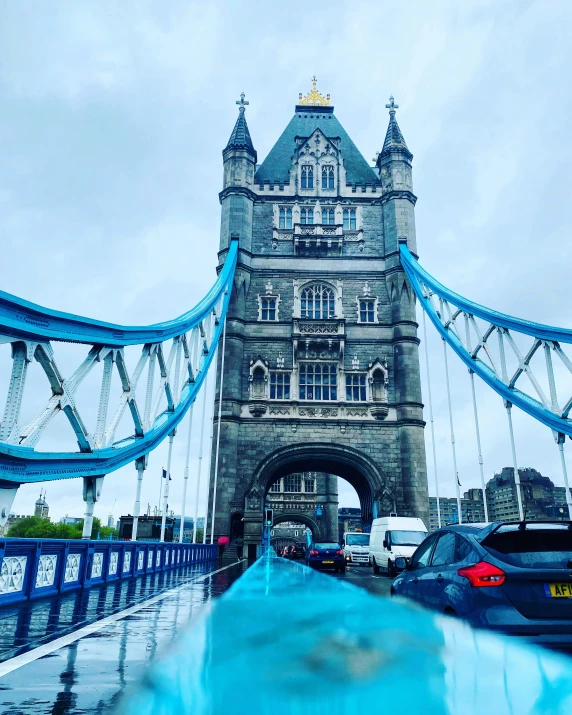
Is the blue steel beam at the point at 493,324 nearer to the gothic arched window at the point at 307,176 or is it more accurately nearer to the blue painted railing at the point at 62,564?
the gothic arched window at the point at 307,176

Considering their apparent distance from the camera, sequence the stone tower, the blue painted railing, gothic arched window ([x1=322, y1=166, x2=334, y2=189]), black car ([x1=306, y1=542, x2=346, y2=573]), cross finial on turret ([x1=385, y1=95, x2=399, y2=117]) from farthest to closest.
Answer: cross finial on turret ([x1=385, y1=95, x2=399, y2=117]), gothic arched window ([x1=322, y1=166, x2=334, y2=189]), the stone tower, black car ([x1=306, y1=542, x2=346, y2=573]), the blue painted railing

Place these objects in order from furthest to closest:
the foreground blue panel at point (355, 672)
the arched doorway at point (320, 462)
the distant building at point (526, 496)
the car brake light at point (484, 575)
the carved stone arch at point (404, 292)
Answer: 1. the distant building at point (526, 496)
2. the carved stone arch at point (404, 292)
3. the arched doorway at point (320, 462)
4. the car brake light at point (484, 575)
5. the foreground blue panel at point (355, 672)

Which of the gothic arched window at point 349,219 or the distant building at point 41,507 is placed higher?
the gothic arched window at point 349,219

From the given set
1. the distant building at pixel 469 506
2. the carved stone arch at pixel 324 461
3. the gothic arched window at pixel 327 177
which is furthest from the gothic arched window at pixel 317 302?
the distant building at pixel 469 506

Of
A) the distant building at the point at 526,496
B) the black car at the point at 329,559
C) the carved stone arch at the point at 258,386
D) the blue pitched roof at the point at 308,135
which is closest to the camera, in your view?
the black car at the point at 329,559

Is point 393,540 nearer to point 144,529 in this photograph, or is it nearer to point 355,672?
point 355,672

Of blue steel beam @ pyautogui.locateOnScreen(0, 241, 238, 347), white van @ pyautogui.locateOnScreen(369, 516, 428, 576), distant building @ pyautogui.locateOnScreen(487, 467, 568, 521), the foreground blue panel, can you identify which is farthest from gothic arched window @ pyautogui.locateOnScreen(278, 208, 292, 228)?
distant building @ pyautogui.locateOnScreen(487, 467, 568, 521)

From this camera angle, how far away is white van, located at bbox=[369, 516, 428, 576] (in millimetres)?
16234

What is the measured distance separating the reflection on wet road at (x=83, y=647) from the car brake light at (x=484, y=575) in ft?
7.67

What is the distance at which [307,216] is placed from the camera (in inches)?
1406

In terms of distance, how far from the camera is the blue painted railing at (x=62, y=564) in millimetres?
7371

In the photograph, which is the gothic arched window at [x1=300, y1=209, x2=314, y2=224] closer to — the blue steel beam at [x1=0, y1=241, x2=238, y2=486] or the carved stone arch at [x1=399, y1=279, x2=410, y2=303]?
the carved stone arch at [x1=399, y1=279, x2=410, y2=303]

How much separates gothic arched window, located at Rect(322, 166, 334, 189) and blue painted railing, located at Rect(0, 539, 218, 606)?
91.4 ft

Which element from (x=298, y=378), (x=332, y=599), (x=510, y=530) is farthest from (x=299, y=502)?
(x=510, y=530)
